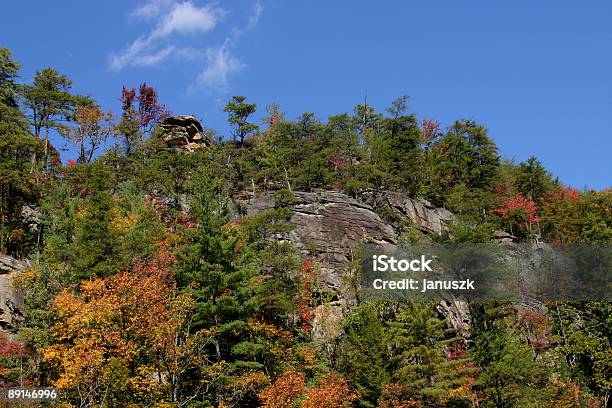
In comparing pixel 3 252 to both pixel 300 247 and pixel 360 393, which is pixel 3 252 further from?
pixel 360 393

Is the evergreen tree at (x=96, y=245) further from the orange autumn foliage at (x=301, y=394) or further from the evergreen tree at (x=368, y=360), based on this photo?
the evergreen tree at (x=368, y=360)

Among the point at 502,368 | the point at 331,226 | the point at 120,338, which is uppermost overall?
the point at 331,226

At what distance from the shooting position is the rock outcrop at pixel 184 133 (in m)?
69.4

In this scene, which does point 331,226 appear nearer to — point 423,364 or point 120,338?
point 423,364

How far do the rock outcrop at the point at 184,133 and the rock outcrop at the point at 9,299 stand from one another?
3452 cm

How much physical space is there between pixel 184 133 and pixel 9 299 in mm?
41245

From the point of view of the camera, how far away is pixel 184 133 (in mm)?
71562

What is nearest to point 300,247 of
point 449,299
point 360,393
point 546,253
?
point 449,299

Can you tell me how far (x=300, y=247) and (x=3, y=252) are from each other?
913 inches

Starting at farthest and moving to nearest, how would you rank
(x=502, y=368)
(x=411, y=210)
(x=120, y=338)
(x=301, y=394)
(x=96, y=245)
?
(x=411, y=210) → (x=502, y=368) → (x=96, y=245) → (x=301, y=394) → (x=120, y=338)

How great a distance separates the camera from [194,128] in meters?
73.6

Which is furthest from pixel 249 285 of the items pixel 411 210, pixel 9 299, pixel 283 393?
pixel 411 210

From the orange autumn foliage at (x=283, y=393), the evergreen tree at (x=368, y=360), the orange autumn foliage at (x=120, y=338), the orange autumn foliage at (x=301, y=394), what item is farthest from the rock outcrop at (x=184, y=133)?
the orange autumn foliage at (x=120, y=338)

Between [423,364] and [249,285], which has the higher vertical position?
[249,285]
